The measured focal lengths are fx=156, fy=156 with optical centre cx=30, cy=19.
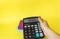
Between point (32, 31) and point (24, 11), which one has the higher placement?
point (24, 11)

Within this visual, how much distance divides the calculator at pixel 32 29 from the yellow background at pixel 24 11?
0.09 meters

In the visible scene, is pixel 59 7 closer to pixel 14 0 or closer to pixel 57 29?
pixel 57 29

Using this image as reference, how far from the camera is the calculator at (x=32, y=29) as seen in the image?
79 cm

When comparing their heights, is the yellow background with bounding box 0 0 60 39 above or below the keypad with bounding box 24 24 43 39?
above

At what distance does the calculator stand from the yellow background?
0.09 metres

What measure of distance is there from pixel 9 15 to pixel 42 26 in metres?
0.26

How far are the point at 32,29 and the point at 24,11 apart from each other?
0.63ft

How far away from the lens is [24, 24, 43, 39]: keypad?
31.2 inches

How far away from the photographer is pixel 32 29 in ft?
2.71

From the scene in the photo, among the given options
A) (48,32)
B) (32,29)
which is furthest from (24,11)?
(48,32)

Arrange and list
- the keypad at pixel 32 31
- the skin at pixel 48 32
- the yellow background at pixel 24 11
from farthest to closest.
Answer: the yellow background at pixel 24 11
the keypad at pixel 32 31
the skin at pixel 48 32

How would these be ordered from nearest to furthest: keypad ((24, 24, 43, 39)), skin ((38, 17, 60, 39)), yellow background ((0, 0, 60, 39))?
1. skin ((38, 17, 60, 39))
2. keypad ((24, 24, 43, 39))
3. yellow background ((0, 0, 60, 39))

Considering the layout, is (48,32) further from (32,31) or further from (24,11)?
(24,11)

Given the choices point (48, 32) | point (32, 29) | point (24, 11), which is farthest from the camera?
point (24, 11)
